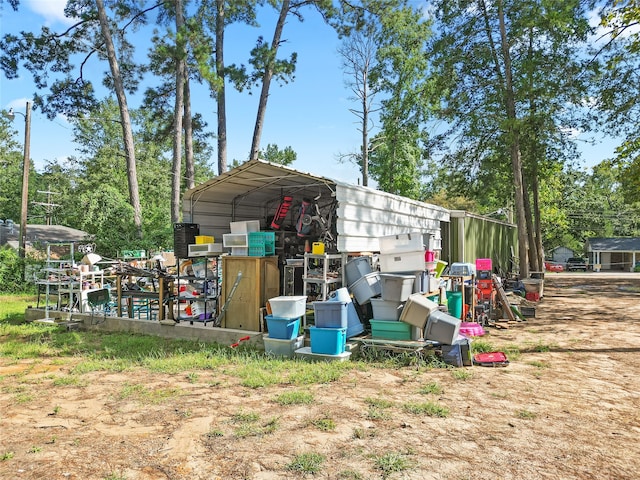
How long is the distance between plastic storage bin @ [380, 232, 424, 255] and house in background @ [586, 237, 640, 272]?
37029mm

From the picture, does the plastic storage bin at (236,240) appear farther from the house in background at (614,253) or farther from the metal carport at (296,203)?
the house in background at (614,253)

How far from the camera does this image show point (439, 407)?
423 cm

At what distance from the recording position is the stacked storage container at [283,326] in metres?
6.14

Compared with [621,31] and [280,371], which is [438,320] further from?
[621,31]

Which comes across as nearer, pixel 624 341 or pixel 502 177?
pixel 624 341

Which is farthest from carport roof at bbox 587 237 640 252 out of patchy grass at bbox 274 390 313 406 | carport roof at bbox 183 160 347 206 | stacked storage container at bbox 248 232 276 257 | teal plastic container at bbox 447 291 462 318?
patchy grass at bbox 274 390 313 406

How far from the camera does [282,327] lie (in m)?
6.20

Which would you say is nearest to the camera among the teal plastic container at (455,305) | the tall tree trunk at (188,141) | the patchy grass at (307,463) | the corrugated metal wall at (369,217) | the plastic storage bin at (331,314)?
the patchy grass at (307,463)

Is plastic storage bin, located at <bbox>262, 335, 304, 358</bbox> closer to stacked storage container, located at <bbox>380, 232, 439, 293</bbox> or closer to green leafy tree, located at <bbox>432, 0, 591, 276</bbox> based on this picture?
stacked storage container, located at <bbox>380, 232, 439, 293</bbox>

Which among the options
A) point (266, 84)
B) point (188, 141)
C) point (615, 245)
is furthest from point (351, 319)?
point (615, 245)

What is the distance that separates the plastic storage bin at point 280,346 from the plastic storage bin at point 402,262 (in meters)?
1.83

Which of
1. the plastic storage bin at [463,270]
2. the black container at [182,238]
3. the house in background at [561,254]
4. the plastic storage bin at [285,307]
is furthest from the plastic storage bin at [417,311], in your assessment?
the house in background at [561,254]

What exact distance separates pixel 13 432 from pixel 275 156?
109ft

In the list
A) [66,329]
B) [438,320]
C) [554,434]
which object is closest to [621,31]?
[438,320]
